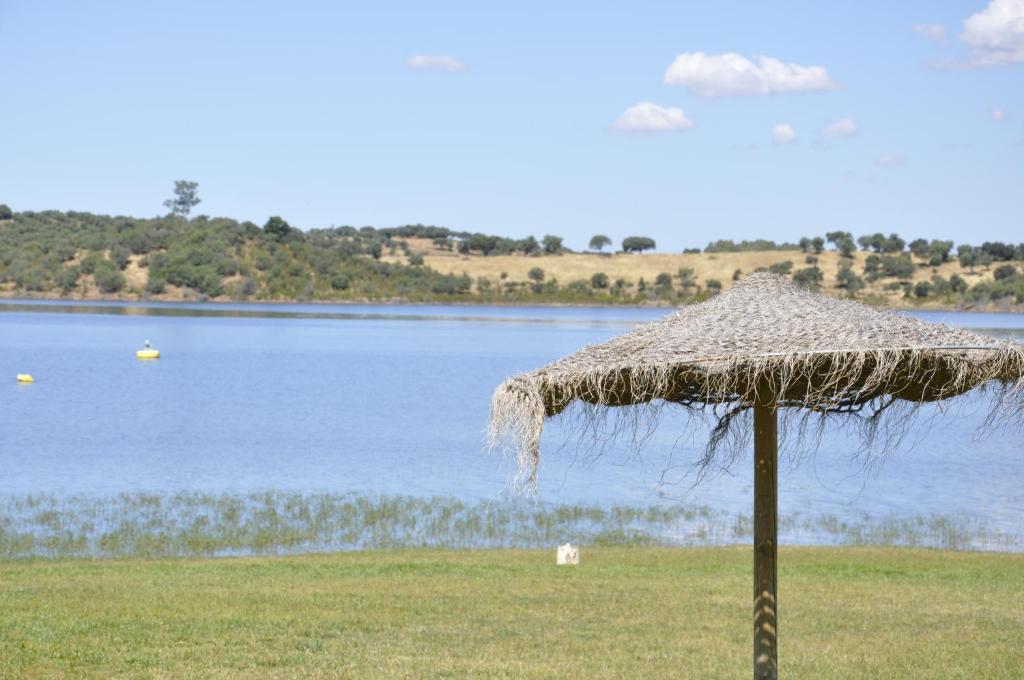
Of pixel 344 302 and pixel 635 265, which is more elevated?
pixel 635 265

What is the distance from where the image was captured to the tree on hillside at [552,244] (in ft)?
642

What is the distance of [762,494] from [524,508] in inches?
659

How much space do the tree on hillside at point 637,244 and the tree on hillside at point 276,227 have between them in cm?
5261

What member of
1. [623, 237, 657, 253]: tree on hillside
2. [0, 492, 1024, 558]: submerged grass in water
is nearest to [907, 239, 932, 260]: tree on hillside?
[623, 237, 657, 253]: tree on hillside

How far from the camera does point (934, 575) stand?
17.1m

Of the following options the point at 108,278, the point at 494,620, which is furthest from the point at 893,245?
the point at 494,620

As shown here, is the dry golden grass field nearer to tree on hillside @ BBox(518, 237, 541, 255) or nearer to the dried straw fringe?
tree on hillside @ BBox(518, 237, 541, 255)

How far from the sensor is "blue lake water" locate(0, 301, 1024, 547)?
91.9 feet

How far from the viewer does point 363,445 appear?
37000 mm

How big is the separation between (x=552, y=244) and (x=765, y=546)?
188 metres

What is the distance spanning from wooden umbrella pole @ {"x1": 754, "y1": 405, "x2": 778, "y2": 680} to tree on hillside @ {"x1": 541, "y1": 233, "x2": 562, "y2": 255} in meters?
187

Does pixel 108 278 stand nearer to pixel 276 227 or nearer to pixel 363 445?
pixel 276 227

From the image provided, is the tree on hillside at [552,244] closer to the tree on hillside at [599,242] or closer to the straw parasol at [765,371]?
the tree on hillside at [599,242]

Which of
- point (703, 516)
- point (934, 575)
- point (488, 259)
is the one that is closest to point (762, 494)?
point (934, 575)
